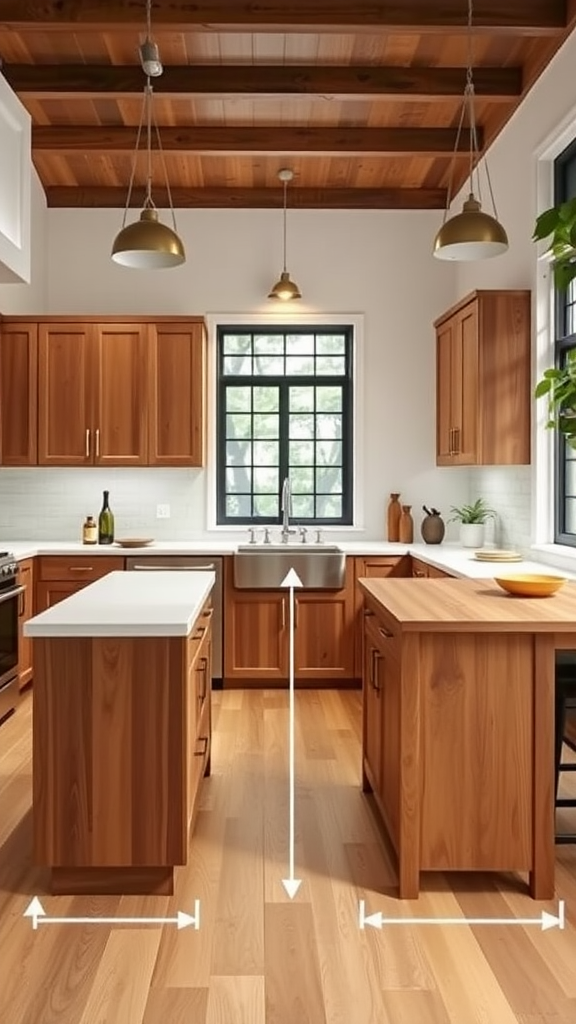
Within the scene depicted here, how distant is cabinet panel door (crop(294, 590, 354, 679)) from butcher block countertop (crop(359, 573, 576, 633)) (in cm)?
177

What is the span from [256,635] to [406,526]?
52.0 inches

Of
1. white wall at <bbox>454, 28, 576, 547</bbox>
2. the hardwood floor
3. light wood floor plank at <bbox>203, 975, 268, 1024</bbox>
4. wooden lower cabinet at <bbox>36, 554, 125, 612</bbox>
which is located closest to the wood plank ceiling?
white wall at <bbox>454, 28, 576, 547</bbox>

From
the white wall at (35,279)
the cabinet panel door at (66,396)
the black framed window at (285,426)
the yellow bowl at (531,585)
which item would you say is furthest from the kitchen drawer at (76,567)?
the yellow bowl at (531,585)

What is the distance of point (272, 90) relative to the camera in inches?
174

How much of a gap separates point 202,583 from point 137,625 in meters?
0.88

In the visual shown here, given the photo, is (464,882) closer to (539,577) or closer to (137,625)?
(539,577)

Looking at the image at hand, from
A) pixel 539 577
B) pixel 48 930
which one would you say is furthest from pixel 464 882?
pixel 48 930

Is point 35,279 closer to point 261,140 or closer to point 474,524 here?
point 261,140

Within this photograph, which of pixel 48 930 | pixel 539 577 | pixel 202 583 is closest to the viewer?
pixel 48 930

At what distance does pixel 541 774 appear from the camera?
2.38 metres

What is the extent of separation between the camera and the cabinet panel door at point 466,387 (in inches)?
175

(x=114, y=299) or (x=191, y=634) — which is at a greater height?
(x=114, y=299)

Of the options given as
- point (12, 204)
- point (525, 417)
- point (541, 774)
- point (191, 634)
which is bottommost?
point (541, 774)
